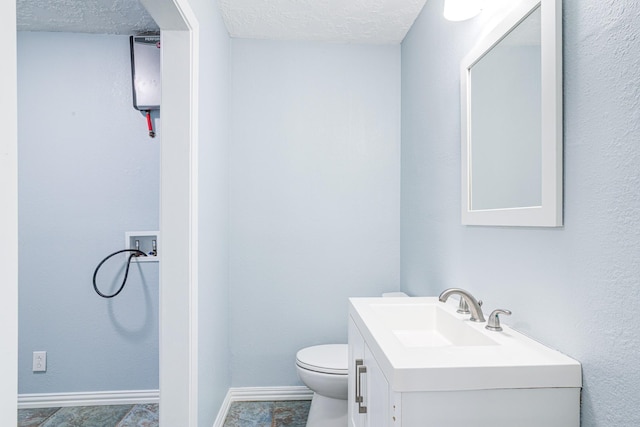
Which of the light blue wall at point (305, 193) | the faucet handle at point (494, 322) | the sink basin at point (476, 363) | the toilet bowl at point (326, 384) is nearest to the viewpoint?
the sink basin at point (476, 363)

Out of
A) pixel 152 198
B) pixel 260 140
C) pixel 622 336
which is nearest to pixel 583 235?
pixel 622 336

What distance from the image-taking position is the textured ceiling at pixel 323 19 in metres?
2.03

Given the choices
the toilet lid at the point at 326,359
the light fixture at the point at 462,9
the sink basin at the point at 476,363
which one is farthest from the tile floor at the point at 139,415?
the light fixture at the point at 462,9

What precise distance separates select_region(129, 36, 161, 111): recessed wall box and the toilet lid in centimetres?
169

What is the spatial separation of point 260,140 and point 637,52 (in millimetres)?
1956

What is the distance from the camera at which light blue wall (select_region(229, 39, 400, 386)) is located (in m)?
2.42

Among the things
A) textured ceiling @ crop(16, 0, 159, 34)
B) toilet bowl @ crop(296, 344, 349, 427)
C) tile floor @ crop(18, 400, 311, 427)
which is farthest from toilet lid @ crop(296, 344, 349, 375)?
textured ceiling @ crop(16, 0, 159, 34)

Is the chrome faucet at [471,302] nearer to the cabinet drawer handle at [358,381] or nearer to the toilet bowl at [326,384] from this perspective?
the cabinet drawer handle at [358,381]

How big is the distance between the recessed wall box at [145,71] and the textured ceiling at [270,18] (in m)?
0.10

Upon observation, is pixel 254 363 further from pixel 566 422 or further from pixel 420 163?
pixel 566 422

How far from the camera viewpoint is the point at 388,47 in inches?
98.0

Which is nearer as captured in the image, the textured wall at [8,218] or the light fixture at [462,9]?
the textured wall at [8,218]

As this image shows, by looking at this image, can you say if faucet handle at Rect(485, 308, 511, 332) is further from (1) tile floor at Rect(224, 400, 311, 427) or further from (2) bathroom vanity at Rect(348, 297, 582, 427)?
(1) tile floor at Rect(224, 400, 311, 427)

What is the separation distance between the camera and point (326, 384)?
190cm
